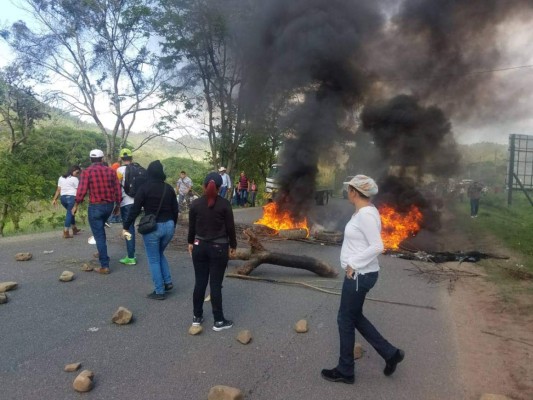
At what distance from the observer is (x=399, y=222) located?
11.6 metres

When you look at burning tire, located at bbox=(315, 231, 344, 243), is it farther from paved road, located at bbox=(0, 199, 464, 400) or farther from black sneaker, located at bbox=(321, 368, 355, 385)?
black sneaker, located at bbox=(321, 368, 355, 385)

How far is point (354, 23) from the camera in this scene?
13.7 m

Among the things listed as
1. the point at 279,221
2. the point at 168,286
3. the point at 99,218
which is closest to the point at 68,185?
the point at 99,218

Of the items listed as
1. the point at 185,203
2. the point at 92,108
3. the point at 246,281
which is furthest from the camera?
the point at 92,108

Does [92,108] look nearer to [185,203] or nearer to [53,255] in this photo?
[185,203]

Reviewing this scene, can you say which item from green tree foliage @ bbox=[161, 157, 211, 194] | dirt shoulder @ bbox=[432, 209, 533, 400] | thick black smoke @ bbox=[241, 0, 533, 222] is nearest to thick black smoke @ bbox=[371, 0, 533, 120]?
thick black smoke @ bbox=[241, 0, 533, 222]

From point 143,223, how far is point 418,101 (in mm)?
10339

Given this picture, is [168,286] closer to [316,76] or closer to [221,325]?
[221,325]

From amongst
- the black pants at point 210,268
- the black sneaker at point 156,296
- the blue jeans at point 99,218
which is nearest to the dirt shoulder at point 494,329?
the black pants at point 210,268

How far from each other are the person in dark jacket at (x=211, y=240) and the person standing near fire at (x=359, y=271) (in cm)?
142

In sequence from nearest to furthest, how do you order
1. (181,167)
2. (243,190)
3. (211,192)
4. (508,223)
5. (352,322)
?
(352,322) < (211,192) < (508,223) < (243,190) < (181,167)

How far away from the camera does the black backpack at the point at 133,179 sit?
21.9 feet

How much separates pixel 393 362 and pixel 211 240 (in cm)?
204

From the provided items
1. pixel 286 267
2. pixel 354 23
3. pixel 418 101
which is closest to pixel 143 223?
pixel 286 267
